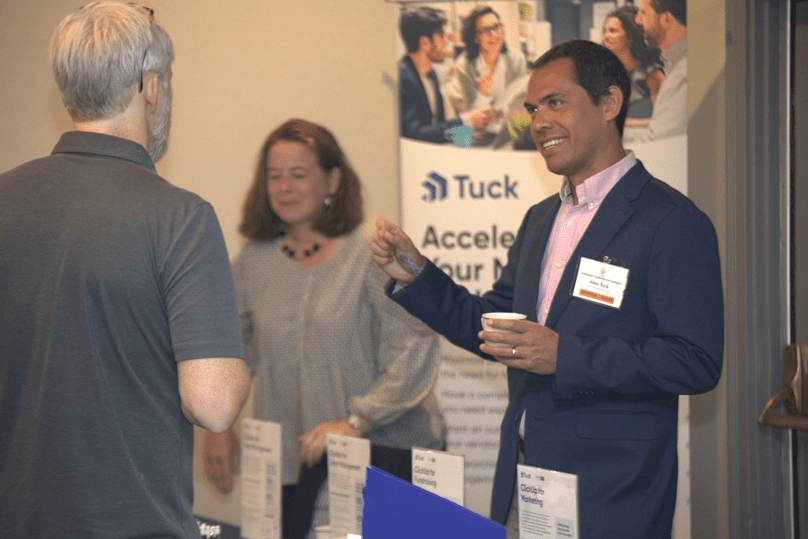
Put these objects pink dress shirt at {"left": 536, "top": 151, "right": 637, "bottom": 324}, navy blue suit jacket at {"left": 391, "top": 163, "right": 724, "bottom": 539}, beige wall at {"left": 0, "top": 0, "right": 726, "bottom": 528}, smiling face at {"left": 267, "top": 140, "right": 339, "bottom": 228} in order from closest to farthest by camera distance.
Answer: navy blue suit jacket at {"left": 391, "top": 163, "right": 724, "bottom": 539}
pink dress shirt at {"left": 536, "top": 151, "right": 637, "bottom": 324}
smiling face at {"left": 267, "top": 140, "right": 339, "bottom": 228}
beige wall at {"left": 0, "top": 0, "right": 726, "bottom": 528}

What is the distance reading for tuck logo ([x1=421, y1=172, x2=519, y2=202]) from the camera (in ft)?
9.73

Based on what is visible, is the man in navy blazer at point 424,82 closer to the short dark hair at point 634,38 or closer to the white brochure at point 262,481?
the short dark hair at point 634,38

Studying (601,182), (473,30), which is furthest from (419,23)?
(601,182)

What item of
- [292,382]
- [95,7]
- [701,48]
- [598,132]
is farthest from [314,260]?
[701,48]

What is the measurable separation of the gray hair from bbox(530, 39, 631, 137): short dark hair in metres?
1.11

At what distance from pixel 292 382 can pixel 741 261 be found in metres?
1.71

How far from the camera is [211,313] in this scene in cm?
109

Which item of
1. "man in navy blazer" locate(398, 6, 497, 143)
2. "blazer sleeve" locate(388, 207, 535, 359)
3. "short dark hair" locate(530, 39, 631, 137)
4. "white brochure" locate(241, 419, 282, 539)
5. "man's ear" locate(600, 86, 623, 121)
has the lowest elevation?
"white brochure" locate(241, 419, 282, 539)

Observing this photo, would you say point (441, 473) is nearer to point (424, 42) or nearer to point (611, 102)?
point (611, 102)

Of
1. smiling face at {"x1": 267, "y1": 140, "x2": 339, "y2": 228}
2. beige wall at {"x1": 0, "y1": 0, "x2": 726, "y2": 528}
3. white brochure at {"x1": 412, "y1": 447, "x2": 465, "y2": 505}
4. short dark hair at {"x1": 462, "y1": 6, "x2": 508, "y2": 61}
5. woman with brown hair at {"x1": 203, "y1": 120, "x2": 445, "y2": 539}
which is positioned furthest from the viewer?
beige wall at {"x1": 0, "y1": 0, "x2": 726, "y2": 528}

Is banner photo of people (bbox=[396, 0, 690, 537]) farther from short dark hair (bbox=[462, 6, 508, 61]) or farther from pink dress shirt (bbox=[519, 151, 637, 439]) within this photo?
pink dress shirt (bbox=[519, 151, 637, 439])

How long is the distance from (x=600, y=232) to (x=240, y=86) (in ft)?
8.32

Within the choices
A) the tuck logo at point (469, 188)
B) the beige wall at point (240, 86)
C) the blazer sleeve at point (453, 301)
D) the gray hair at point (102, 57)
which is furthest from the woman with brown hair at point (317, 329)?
the gray hair at point (102, 57)

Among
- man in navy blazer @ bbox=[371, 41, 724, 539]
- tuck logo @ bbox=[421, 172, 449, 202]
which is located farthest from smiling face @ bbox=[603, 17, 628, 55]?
man in navy blazer @ bbox=[371, 41, 724, 539]
